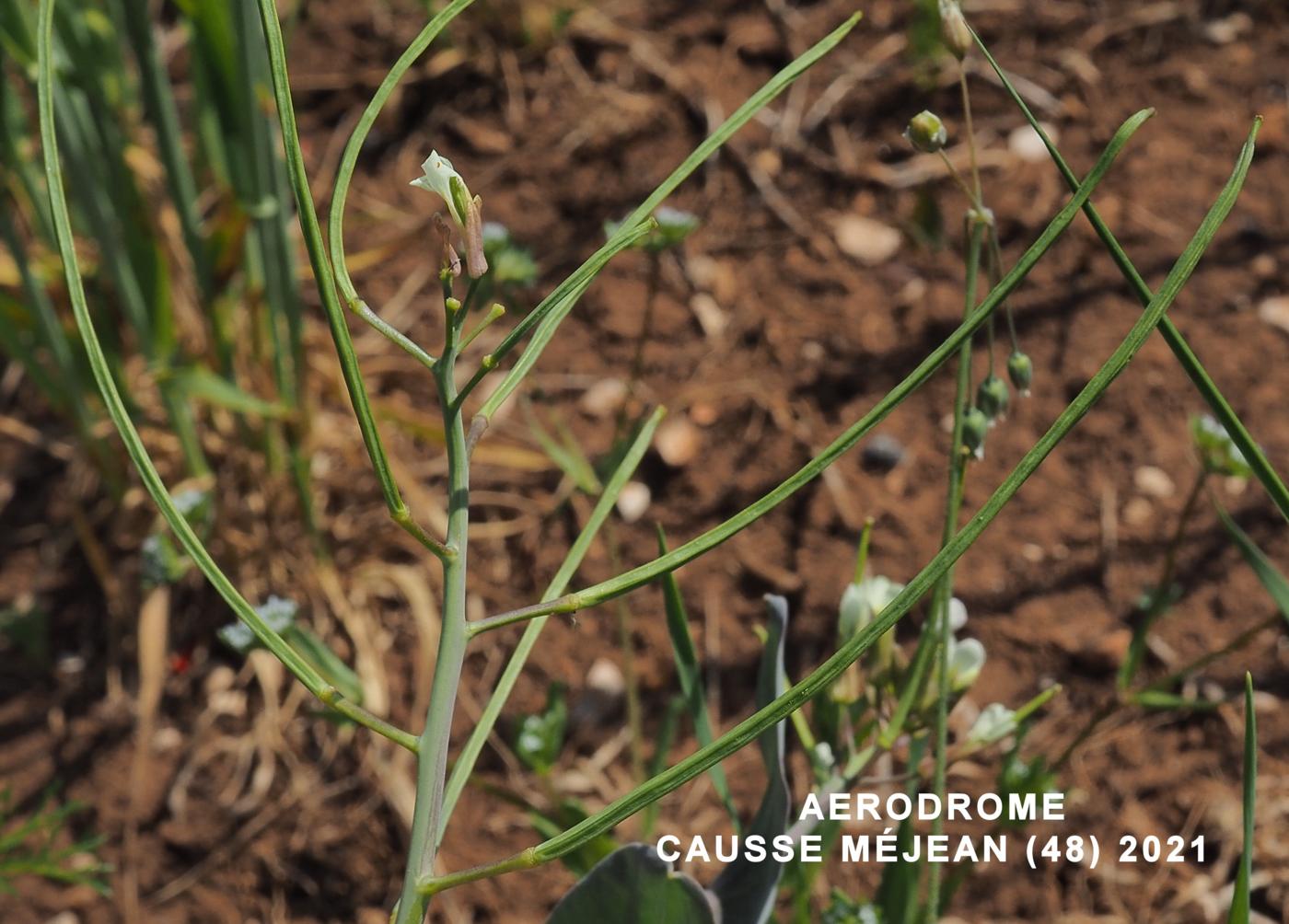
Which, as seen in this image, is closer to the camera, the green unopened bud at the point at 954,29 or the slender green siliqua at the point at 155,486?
the slender green siliqua at the point at 155,486

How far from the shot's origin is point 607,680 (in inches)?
60.2

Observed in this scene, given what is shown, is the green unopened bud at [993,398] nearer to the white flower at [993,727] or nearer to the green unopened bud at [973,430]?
the green unopened bud at [973,430]

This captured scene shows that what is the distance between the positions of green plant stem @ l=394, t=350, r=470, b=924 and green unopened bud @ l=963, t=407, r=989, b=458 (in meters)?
0.37

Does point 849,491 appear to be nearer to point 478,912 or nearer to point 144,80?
point 478,912

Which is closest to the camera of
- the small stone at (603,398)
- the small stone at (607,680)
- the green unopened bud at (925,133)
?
the green unopened bud at (925,133)

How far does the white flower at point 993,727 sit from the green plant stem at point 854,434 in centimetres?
45

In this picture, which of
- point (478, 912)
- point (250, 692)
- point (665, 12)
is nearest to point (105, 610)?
point (250, 692)

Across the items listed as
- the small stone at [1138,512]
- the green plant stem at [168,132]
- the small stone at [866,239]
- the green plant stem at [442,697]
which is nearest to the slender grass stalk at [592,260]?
the green plant stem at [442,697]

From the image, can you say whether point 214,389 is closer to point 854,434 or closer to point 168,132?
point 168,132

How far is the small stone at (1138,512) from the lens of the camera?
5.11ft

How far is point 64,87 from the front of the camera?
136 centimetres

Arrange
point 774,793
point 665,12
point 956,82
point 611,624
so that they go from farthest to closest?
point 665,12, point 956,82, point 611,624, point 774,793

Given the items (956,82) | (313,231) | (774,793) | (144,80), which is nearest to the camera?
(313,231)

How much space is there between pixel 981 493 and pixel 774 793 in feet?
2.76
